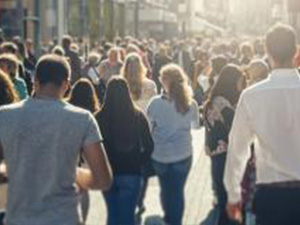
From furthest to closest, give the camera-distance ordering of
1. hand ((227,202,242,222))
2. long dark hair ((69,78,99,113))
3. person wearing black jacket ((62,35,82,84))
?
person wearing black jacket ((62,35,82,84))
long dark hair ((69,78,99,113))
hand ((227,202,242,222))

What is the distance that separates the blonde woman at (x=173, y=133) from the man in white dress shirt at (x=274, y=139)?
3697mm

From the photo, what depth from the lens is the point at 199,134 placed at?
19.1 metres

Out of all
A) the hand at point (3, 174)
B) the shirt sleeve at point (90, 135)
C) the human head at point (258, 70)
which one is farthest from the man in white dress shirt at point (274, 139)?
the human head at point (258, 70)

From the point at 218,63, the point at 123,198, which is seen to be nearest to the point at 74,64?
the point at 218,63

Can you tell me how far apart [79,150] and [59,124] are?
0.18m

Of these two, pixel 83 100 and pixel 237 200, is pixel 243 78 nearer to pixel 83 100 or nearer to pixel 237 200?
pixel 83 100

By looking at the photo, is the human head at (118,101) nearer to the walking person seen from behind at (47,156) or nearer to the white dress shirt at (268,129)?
the white dress shirt at (268,129)

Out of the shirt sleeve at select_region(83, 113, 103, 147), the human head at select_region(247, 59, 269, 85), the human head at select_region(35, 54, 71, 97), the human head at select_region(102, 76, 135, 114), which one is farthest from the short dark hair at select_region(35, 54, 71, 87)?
the human head at select_region(247, 59, 269, 85)

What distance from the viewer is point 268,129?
19.1 feet

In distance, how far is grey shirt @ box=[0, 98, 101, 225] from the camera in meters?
5.09

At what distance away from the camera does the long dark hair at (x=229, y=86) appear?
8.99 m

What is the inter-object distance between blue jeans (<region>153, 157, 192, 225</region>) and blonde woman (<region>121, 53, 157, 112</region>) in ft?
4.26

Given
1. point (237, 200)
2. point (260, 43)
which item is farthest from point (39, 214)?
point (260, 43)

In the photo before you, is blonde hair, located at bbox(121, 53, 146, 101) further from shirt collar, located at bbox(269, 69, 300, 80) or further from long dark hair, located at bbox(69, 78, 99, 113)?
shirt collar, located at bbox(269, 69, 300, 80)
